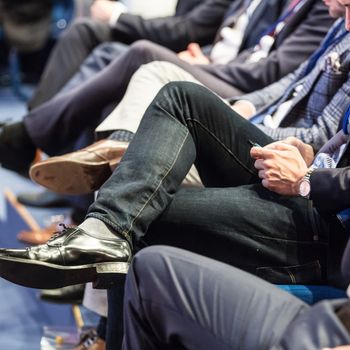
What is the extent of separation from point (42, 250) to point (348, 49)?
93 cm

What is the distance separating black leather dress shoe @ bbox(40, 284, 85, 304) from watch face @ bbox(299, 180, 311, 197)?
0.94 meters

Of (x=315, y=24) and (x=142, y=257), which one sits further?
(x=315, y=24)

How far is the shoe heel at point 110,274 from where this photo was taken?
5.13ft

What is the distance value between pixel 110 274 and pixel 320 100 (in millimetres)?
771

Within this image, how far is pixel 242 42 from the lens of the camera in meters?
2.87

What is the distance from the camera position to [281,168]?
167cm

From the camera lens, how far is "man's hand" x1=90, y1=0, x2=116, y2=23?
327 cm

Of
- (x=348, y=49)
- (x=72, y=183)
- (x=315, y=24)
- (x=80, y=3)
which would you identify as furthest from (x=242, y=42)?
(x=80, y=3)

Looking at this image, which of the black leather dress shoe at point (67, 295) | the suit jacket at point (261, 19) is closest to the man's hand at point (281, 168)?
the black leather dress shoe at point (67, 295)

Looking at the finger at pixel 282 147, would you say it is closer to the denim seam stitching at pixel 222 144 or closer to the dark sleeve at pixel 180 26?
the denim seam stitching at pixel 222 144

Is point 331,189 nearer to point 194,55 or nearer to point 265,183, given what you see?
point 265,183

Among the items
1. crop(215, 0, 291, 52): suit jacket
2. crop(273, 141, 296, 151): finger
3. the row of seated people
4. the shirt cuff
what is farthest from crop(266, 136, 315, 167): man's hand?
the shirt cuff

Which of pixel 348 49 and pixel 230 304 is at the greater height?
pixel 348 49

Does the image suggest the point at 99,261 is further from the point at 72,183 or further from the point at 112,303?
the point at 72,183
